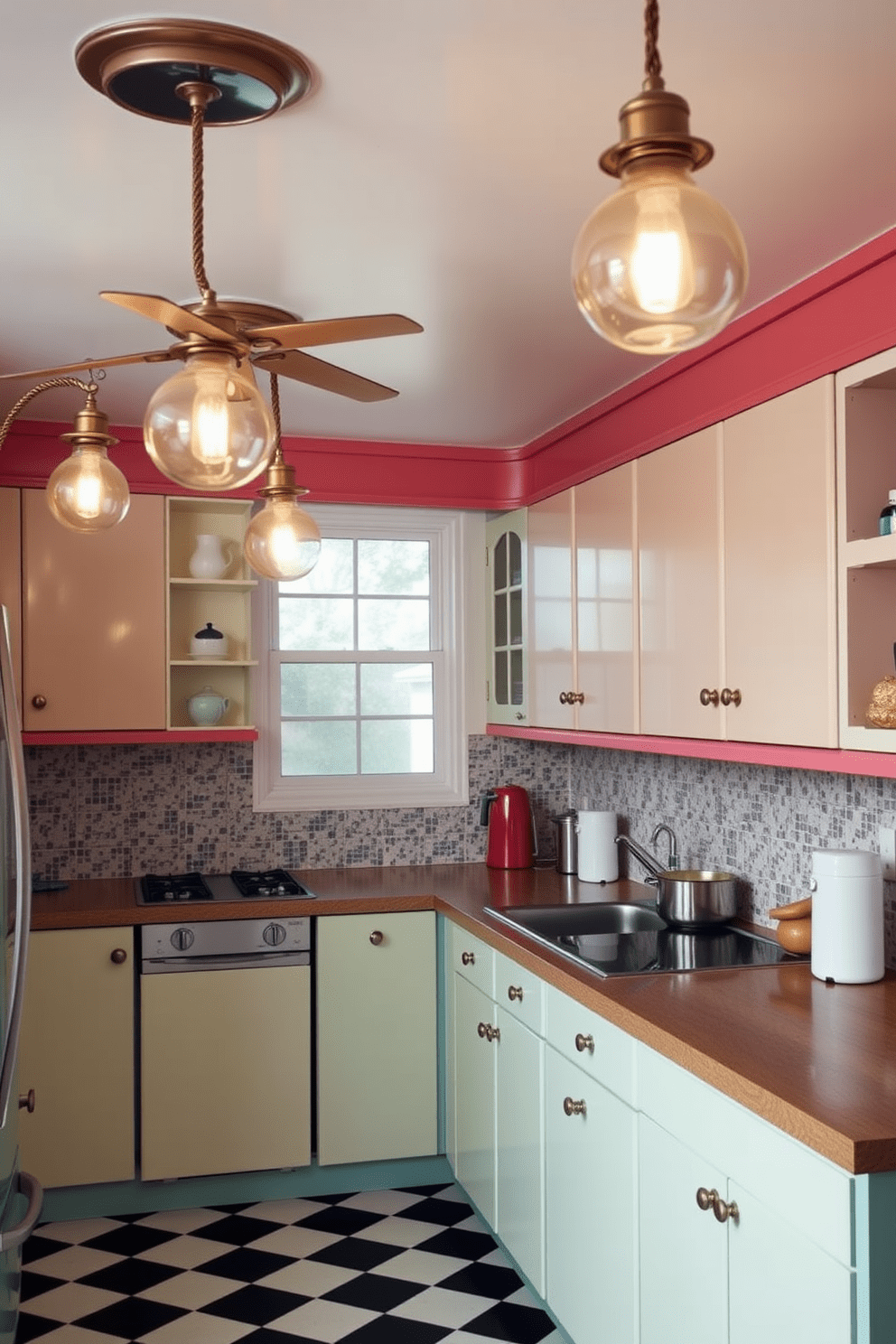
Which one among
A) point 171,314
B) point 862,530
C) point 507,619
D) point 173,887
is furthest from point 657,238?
point 507,619

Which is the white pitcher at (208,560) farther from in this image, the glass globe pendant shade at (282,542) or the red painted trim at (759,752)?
the glass globe pendant shade at (282,542)

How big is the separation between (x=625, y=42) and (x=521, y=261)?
839 mm

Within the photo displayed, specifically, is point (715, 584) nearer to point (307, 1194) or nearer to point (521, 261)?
point (521, 261)

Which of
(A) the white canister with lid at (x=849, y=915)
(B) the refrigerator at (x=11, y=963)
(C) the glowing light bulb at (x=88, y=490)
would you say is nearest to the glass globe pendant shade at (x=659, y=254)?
(C) the glowing light bulb at (x=88, y=490)

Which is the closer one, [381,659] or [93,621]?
[93,621]

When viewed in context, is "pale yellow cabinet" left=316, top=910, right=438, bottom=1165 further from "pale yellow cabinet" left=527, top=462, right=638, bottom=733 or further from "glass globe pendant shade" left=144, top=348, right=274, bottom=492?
"glass globe pendant shade" left=144, top=348, right=274, bottom=492

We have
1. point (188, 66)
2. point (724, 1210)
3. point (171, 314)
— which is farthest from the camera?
point (724, 1210)

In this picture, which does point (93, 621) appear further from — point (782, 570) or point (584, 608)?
point (782, 570)

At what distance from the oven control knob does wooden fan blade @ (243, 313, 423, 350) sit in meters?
2.33

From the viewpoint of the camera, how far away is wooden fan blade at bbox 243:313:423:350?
187 centimetres

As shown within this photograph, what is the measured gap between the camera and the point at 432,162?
2.09 meters

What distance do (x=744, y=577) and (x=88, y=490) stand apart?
141 cm

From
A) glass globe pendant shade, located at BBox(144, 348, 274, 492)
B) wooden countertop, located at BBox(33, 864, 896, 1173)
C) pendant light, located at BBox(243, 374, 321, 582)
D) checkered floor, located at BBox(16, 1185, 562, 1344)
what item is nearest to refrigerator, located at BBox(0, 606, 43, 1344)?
pendant light, located at BBox(243, 374, 321, 582)

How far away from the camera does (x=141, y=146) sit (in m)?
2.02
